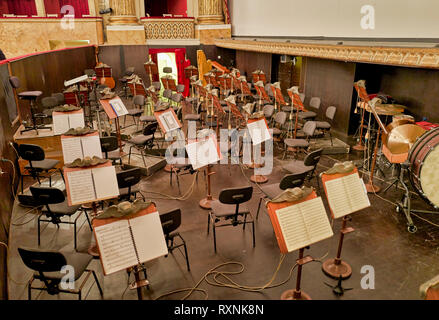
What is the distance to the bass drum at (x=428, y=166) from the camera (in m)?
4.45

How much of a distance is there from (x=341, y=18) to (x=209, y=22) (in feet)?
32.2

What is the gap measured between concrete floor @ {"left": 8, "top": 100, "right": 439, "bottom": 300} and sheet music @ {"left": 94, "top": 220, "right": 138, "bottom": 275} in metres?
1.06

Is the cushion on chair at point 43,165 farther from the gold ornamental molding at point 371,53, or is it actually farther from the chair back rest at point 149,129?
the gold ornamental molding at point 371,53

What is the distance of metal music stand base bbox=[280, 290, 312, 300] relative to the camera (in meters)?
3.64

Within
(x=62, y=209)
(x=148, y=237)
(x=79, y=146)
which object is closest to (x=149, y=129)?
(x=79, y=146)

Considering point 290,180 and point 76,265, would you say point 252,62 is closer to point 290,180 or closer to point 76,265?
point 290,180

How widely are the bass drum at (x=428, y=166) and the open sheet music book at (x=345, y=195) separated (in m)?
1.37

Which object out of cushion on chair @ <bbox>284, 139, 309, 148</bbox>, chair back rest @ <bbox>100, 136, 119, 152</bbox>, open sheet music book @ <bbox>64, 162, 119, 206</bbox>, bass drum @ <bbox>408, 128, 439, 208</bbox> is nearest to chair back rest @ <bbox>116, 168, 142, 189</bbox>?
open sheet music book @ <bbox>64, 162, 119, 206</bbox>

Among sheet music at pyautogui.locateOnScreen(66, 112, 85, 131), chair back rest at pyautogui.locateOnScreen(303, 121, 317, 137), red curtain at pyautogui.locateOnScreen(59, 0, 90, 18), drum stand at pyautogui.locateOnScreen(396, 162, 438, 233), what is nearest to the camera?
drum stand at pyautogui.locateOnScreen(396, 162, 438, 233)

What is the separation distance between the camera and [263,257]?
4445 millimetres

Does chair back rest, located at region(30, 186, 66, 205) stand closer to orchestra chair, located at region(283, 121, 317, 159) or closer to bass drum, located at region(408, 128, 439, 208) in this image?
orchestra chair, located at region(283, 121, 317, 159)

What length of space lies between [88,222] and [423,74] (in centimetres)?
707

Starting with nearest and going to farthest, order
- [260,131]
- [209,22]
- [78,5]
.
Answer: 1. [260,131]
2. [209,22]
3. [78,5]
